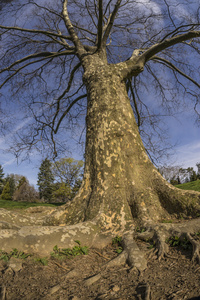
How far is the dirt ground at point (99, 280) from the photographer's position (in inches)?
73.7

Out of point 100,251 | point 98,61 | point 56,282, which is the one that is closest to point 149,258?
point 100,251

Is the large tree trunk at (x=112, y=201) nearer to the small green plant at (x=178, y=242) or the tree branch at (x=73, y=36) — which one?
the small green plant at (x=178, y=242)

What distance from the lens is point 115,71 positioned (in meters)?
5.02

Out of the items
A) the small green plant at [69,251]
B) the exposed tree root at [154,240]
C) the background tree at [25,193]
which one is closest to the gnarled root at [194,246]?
the exposed tree root at [154,240]

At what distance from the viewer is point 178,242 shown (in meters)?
2.92

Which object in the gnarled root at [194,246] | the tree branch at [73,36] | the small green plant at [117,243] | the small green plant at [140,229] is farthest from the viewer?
the tree branch at [73,36]

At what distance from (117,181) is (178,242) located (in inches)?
56.2

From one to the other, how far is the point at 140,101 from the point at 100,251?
25.8 feet

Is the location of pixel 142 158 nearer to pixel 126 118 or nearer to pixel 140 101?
pixel 126 118

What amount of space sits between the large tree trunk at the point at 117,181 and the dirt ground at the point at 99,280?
2.96 feet

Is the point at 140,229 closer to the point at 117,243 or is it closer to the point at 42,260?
the point at 117,243

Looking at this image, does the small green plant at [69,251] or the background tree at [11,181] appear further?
the background tree at [11,181]

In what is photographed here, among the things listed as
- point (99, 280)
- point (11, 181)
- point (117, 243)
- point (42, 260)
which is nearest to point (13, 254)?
point (42, 260)

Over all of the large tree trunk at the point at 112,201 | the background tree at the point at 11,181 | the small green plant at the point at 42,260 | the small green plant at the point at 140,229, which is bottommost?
the small green plant at the point at 42,260
